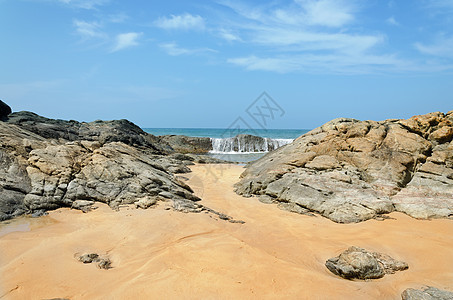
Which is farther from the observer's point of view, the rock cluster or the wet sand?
the rock cluster

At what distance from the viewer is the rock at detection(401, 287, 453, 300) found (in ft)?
11.7

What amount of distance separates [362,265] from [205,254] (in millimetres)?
2588

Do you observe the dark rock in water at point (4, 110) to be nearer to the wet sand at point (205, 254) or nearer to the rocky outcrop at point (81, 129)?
the rocky outcrop at point (81, 129)

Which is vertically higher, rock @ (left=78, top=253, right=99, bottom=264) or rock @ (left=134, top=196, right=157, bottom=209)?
rock @ (left=134, top=196, right=157, bottom=209)

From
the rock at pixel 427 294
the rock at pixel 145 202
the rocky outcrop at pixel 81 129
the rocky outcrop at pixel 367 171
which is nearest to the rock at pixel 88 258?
the rock at pixel 145 202

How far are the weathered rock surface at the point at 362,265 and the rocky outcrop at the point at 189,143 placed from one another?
2750 cm

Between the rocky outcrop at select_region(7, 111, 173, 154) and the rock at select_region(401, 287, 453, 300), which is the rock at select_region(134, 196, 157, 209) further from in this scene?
the rocky outcrop at select_region(7, 111, 173, 154)

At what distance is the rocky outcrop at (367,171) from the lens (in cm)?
741

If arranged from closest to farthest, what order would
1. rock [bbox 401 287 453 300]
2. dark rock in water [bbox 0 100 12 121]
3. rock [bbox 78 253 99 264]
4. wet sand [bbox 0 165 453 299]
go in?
rock [bbox 401 287 453 300] → wet sand [bbox 0 165 453 299] → rock [bbox 78 253 99 264] → dark rock in water [bbox 0 100 12 121]

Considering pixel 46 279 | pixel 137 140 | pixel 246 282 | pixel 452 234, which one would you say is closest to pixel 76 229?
pixel 46 279

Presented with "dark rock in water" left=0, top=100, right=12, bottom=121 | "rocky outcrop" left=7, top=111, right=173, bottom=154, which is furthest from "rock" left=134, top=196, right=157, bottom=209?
"dark rock in water" left=0, top=100, right=12, bottom=121

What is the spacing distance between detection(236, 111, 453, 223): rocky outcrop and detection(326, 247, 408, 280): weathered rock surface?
2.28 metres

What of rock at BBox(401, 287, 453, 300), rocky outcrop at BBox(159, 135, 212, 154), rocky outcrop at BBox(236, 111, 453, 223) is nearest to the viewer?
rock at BBox(401, 287, 453, 300)

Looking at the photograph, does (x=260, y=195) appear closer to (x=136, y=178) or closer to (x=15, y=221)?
(x=136, y=178)
